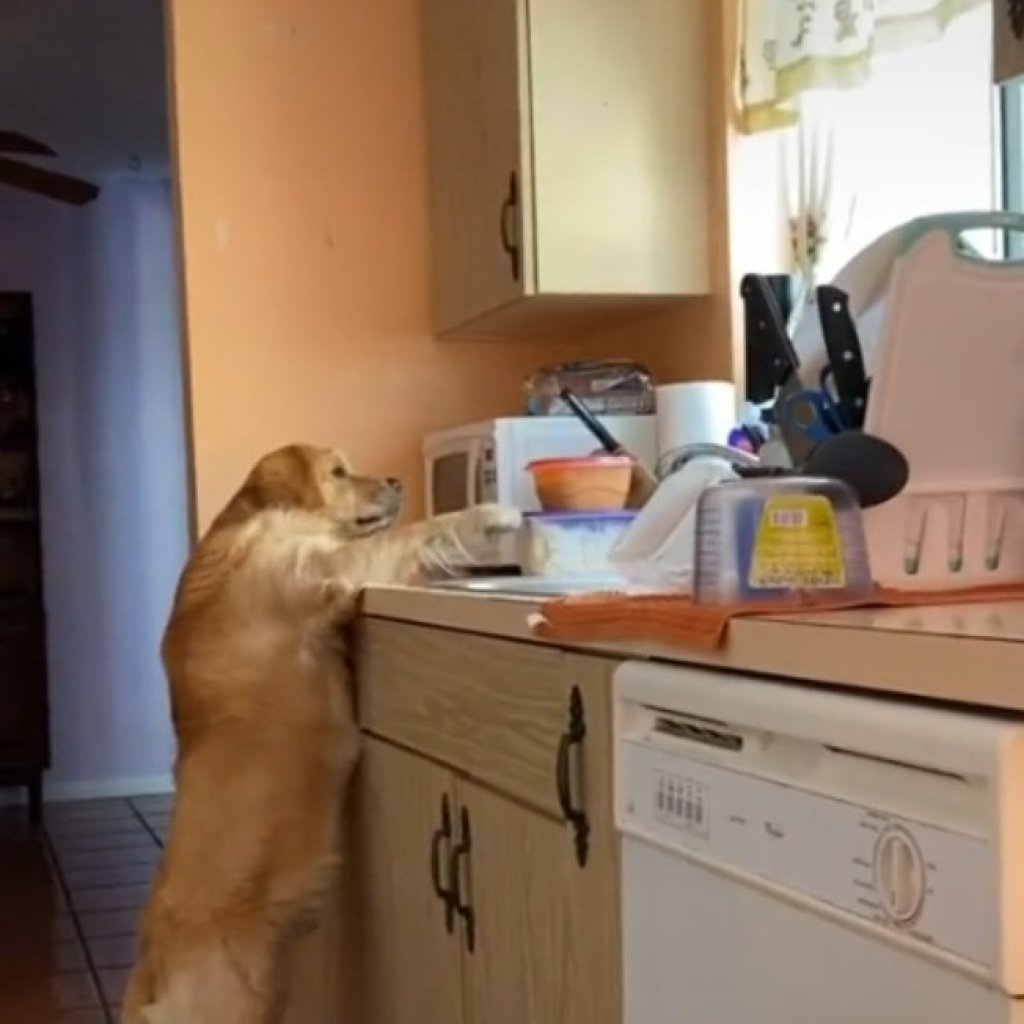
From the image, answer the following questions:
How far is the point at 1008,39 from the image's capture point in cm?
160

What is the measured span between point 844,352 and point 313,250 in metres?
1.60

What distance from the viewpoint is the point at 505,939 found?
1.71 m

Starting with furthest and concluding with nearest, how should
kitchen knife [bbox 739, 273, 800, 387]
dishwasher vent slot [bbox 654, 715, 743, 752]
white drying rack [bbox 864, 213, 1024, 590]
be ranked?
kitchen knife [bbox 739, 273, 800, 387] → white drying rack [bbox 864, 213, 1024, 590] → dishwasher vent slot [bbox 654, 715, 743, 752]

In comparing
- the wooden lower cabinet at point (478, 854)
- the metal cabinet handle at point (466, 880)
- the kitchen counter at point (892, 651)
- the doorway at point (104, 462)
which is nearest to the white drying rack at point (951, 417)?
the kitchen counter at point (892, 651)

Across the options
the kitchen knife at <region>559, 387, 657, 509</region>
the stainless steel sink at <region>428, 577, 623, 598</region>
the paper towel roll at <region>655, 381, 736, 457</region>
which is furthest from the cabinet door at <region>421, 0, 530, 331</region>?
the stainless steel sink at <region>428, 577, 623, 598</region>

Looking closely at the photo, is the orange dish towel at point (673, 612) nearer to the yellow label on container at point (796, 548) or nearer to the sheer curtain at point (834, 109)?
the yellow label on container at point (796, 548)

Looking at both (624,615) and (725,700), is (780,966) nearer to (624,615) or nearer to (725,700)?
(725,700)

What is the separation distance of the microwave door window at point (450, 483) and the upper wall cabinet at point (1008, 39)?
125 cm

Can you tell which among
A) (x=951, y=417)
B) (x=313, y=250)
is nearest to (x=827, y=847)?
(x=951, y=417)

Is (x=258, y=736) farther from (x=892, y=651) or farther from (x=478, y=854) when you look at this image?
(x=892, y=651)

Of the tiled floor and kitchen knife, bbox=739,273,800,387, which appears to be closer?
kitchen knife, bbox=739,273,800,387

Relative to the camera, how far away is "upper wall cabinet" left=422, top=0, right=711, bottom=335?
2.52 m

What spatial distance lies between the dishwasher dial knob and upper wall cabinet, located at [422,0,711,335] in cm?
173

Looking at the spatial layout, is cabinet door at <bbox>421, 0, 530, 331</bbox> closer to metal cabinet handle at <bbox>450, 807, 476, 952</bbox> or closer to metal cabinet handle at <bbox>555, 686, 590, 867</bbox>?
metal cabinet handle at <bbox>450, 807, 476, 952</bbox>
